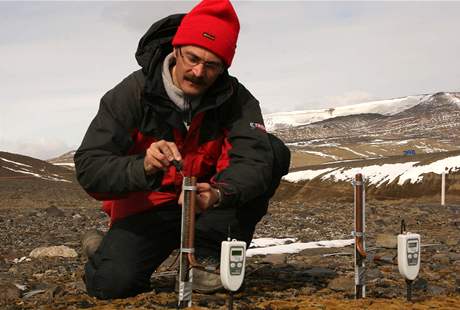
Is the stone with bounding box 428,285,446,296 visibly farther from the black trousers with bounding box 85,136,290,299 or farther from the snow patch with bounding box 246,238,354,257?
the snow patch with bounding box 246,238,354,257

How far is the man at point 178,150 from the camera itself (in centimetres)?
382

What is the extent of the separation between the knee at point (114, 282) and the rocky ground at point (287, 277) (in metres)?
0.09

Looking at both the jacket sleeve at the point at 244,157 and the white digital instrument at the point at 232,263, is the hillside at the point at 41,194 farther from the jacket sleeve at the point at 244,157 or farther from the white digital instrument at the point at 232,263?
the white digital instrument at the point at 232,263

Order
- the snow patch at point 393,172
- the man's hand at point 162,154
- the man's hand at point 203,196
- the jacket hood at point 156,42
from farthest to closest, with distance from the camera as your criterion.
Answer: the snow patch at point 393,172, the jacket hood at point 156,42, the man's hand at point 203,196, the man's hand at point 162,154

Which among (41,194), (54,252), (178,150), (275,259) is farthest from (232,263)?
(41,194)

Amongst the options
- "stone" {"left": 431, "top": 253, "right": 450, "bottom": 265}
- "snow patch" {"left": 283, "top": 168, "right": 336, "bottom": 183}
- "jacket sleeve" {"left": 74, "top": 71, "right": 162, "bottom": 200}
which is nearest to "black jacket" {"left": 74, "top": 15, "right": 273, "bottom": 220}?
"jacket sleeve" {"left": 74, "top": 71, "right": 162, "bottom": 200}

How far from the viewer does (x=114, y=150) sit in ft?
13.0

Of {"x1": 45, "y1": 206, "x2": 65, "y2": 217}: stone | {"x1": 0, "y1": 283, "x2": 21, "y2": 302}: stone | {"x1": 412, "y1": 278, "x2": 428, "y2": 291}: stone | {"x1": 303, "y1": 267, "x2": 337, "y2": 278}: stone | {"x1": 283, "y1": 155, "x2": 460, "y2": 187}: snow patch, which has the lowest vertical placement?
{"x1": 0, "y1": 283, "x2": 21, "y2": 302}: stone

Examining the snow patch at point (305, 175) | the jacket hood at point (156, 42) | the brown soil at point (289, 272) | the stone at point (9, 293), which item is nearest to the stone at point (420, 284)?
the brown soil at point (289, 272)

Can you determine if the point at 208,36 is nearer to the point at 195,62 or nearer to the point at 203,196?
the point at 195,62

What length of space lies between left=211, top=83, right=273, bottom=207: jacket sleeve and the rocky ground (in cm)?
71

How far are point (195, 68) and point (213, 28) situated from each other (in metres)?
0.27

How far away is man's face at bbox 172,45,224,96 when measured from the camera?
3.85m

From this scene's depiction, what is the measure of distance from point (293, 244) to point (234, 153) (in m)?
4.40
